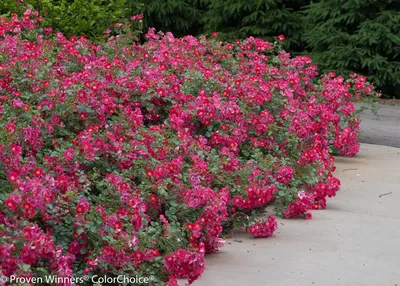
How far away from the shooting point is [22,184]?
3777mm

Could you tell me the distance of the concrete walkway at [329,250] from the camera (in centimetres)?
441

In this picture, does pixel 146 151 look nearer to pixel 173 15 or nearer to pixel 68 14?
pixel 68 14

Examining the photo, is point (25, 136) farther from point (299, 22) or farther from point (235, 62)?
point (299, 22)

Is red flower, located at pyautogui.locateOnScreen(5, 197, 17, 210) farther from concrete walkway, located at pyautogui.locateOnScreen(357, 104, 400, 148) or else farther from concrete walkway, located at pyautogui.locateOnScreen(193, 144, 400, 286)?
concrete walkway, located at pyautogui.locateOnScreen(357, 104, 400, 148)

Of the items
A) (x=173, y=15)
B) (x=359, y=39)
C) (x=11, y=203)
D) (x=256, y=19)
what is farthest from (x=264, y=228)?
(x=173, y=15)

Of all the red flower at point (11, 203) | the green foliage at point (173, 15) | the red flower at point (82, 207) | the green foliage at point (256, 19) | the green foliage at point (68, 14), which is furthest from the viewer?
the green foliage at point (173, 15)

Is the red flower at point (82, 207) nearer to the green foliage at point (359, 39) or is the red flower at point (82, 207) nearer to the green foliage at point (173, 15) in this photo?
the green foliage at point (359, 39)

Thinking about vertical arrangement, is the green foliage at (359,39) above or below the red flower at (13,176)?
below

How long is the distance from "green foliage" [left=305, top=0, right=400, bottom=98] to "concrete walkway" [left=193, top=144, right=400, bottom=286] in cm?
646

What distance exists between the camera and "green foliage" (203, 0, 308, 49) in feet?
45.9

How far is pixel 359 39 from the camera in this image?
12773 mm

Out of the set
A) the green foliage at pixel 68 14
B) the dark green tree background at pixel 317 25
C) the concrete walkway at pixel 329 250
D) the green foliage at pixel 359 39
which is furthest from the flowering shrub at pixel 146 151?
the green foliage at pixel 359 39

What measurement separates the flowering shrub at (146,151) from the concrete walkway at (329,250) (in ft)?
0.51

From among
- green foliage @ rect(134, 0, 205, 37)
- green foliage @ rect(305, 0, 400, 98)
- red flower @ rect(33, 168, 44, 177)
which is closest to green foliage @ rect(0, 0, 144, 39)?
red flower @ rect(33, 168, 44, 177)
